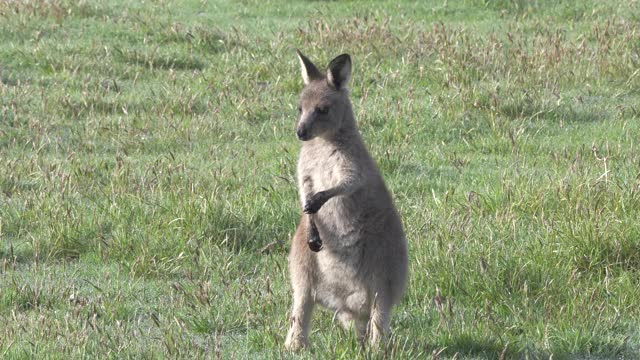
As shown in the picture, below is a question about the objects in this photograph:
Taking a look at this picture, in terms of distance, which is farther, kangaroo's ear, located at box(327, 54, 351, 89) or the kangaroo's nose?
kangaroo's ear, located at box(327, 54, 351, 89)

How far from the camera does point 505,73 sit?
12.2m

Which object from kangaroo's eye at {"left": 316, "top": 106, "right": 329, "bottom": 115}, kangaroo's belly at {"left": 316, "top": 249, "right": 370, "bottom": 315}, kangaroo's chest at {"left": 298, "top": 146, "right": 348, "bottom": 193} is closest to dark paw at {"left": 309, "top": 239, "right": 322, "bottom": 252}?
kangaroo's belly at {"left": 316, "top": 249, "right": 370, "bottom": 315}

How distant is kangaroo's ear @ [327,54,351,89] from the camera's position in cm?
616

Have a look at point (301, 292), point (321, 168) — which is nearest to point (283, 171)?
point (321, 168)

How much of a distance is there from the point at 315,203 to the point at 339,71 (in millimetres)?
902

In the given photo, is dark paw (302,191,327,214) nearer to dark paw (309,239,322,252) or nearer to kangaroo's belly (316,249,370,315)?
dark paw (309,239,322,252)

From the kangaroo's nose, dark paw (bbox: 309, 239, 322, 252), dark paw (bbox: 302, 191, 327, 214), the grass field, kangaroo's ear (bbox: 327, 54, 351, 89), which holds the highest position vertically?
kangaroo's ear (bbox: 327, 54, 351, 89)

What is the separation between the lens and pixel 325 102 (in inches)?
242

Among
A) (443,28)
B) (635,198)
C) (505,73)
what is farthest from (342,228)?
(443,28)

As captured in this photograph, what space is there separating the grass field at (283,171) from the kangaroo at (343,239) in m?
→ 0.17

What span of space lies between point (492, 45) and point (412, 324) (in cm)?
718

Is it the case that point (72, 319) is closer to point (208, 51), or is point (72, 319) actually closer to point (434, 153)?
point (434, 153)

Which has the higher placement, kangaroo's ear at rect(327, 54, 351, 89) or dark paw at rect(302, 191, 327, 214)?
kangaroo's ear at rect(327, 54, 351, 89)

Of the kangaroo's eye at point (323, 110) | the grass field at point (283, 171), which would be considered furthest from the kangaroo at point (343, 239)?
the grass field at point (283, 171)
